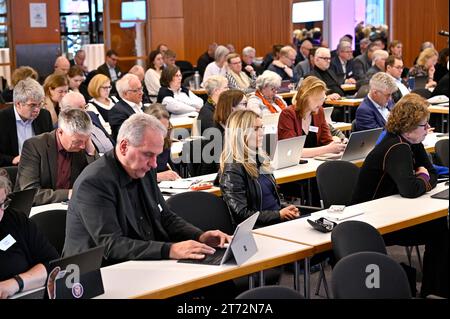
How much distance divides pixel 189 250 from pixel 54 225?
932 mm

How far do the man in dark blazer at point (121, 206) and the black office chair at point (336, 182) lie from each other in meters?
1.53

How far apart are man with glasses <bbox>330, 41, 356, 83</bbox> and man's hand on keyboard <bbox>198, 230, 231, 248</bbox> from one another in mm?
9747

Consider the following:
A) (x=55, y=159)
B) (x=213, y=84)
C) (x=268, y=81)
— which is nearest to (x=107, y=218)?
(x=55, y=159)

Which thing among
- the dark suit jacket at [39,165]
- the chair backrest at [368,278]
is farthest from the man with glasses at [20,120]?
the chair backrest at [368,278]

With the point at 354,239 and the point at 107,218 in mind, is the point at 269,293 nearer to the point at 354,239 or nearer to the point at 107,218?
the point at 354,239

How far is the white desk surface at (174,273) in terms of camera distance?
347cm

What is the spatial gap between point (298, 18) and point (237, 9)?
2638mm

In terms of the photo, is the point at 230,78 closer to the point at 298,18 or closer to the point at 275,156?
the point at 275,156

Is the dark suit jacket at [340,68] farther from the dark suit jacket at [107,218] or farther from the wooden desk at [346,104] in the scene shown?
the dark suit jacket at [107,218]

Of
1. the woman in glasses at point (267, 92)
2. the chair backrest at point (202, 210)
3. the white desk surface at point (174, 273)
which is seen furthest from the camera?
the woman in glasses at point (267, 92)

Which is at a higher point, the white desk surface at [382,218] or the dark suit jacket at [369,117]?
the dark suit jacket at [369,117]

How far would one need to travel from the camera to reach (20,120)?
6.51 meters

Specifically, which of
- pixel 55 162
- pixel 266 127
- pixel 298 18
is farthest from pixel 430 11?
pixel 55 162

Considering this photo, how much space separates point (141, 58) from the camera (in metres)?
15.1
